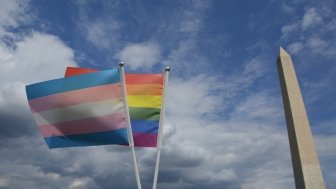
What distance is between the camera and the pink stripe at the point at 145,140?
41.9 feet

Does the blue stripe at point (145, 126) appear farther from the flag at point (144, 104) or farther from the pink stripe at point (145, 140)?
the pink stripe at point (145, 140)

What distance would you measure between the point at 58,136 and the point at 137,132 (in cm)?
244

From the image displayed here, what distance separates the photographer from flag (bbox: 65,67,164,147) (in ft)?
42.3

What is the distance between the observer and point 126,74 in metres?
13.4

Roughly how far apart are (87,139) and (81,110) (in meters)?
0.91

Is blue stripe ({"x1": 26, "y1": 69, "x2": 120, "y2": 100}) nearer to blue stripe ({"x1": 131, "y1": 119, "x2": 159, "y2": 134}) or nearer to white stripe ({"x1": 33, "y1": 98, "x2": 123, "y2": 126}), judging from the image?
white stripe ({"x1": 33, "y1": 98, "x2": 123, "y2": 126})

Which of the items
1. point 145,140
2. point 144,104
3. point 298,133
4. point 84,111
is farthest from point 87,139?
point 298,133

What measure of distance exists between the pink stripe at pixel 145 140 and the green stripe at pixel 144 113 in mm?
542

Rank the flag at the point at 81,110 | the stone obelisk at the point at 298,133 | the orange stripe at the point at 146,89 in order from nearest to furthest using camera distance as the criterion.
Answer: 1. the flag at the point at 81,110
2. the orange stripe at the point at 146,89
3. the stone obelisk at the point at 298,133

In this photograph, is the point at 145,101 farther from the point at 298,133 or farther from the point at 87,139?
the point at 298,133

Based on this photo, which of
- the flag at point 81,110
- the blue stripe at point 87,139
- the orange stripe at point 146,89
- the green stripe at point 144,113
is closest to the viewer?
the blue stripe at point 87,139

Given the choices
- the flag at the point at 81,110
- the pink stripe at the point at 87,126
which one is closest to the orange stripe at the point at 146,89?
the flag at the point at 81,110

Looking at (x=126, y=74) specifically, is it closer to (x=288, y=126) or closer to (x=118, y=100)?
(x=118, y=100)

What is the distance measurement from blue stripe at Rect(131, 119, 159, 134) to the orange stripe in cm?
91
